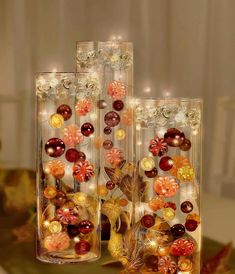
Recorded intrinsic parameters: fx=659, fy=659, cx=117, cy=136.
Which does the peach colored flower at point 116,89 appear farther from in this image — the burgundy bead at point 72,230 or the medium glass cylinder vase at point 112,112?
the burgundy bead at point 72,230

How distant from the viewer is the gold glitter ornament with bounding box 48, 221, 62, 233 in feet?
3.85

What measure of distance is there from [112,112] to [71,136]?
0.12 meters

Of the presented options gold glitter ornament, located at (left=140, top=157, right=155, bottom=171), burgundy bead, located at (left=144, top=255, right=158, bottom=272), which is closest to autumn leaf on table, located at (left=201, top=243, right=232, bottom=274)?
burgundy bead, located at (left=144, top=255, right=158, bottom=272)

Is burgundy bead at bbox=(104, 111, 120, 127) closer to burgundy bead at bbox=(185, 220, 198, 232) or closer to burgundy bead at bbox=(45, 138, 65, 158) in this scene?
burgundy bead at bbox=(45, 138, 65, 158)

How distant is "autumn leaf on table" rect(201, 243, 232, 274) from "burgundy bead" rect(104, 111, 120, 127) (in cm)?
31

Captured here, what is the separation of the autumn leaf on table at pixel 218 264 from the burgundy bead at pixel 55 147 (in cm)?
32

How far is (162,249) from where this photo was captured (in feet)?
3.42

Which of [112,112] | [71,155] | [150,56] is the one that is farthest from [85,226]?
[150,56]

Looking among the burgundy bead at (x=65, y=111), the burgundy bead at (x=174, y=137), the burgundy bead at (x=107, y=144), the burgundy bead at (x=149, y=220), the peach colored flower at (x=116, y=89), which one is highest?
the peach colored flower at (x=116, y=89)

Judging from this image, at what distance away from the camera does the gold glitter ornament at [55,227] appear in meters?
1.17

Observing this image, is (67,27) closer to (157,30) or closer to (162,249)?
(157,30)

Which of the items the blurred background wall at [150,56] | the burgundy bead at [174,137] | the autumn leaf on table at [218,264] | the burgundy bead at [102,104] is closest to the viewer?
the burgundy bead at [174,137]

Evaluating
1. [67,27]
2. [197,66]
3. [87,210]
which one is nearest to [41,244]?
[87,210]

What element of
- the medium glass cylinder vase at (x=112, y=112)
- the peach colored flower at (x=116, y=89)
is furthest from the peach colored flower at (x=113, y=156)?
the peach colored flower at (x=116, y=89)
